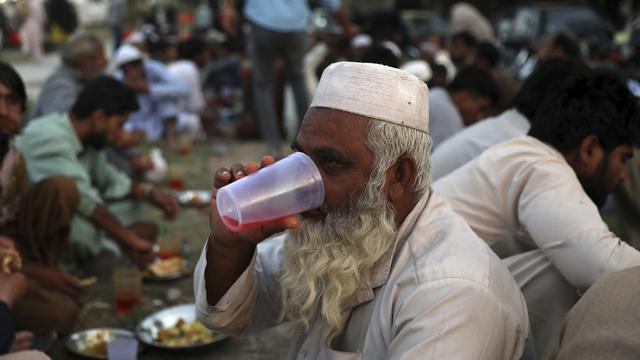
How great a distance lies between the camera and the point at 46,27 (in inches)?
839

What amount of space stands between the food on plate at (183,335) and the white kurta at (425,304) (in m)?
1.35

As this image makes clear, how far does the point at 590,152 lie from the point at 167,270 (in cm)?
273

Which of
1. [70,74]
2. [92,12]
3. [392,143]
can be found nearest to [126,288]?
[392,143]

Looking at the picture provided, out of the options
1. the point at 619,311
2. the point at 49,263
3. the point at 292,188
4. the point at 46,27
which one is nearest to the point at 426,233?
the point at 292,188

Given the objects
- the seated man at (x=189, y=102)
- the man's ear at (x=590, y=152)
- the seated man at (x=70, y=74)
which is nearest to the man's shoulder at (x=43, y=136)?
the seated man at (x=70, y=74)

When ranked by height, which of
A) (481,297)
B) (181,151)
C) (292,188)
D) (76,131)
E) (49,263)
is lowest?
(181,151)

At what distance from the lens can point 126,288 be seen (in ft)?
12.8

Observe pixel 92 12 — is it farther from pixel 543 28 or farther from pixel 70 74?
pixel 70 74

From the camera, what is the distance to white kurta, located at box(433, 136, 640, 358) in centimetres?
242

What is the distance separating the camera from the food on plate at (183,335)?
3491mm

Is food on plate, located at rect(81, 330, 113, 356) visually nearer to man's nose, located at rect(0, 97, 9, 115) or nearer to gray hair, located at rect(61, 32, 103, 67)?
man's nose, located at rect(0, 97, 9, 115)

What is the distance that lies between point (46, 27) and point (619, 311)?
2219 cm

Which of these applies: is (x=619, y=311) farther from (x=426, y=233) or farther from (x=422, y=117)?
(x=422, y=117)

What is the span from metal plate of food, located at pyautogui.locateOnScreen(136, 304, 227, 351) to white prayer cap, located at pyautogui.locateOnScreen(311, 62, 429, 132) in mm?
1810
